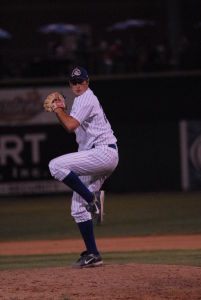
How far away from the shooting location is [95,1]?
3117 cm

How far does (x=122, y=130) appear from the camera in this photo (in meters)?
18.6

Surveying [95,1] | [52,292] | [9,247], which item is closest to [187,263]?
[52,292]

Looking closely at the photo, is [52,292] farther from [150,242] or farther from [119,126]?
[119,126]

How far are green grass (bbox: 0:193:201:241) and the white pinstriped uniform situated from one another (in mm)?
5193

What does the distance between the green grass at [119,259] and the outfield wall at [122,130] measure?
24.5ft

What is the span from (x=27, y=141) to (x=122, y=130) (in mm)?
2167

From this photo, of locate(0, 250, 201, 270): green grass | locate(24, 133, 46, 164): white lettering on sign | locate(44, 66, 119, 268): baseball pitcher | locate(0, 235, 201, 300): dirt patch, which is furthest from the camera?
locate(24, 133, 46, 164): white lettering on sign

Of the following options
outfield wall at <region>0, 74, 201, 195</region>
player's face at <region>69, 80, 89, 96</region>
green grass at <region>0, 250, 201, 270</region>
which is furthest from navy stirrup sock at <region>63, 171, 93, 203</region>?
outfield wall at <region>0, 74, 201, 195</region>

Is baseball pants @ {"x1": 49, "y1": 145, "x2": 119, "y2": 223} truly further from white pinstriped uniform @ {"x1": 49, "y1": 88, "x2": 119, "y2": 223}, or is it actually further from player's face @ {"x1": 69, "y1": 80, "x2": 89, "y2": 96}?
player's face @ {"x1": 69, "y1": 80, "x2": 89, "y2": 96}

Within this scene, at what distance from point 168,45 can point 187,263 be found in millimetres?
14195

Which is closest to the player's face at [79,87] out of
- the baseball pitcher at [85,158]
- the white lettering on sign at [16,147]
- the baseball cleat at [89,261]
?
the baseball pitcher at [85,158]

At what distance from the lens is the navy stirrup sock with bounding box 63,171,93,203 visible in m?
7.73

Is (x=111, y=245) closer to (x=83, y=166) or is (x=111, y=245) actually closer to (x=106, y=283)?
(x=83, y=166)

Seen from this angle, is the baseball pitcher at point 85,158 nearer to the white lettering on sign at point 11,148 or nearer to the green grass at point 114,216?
the green grass at point 114,216
